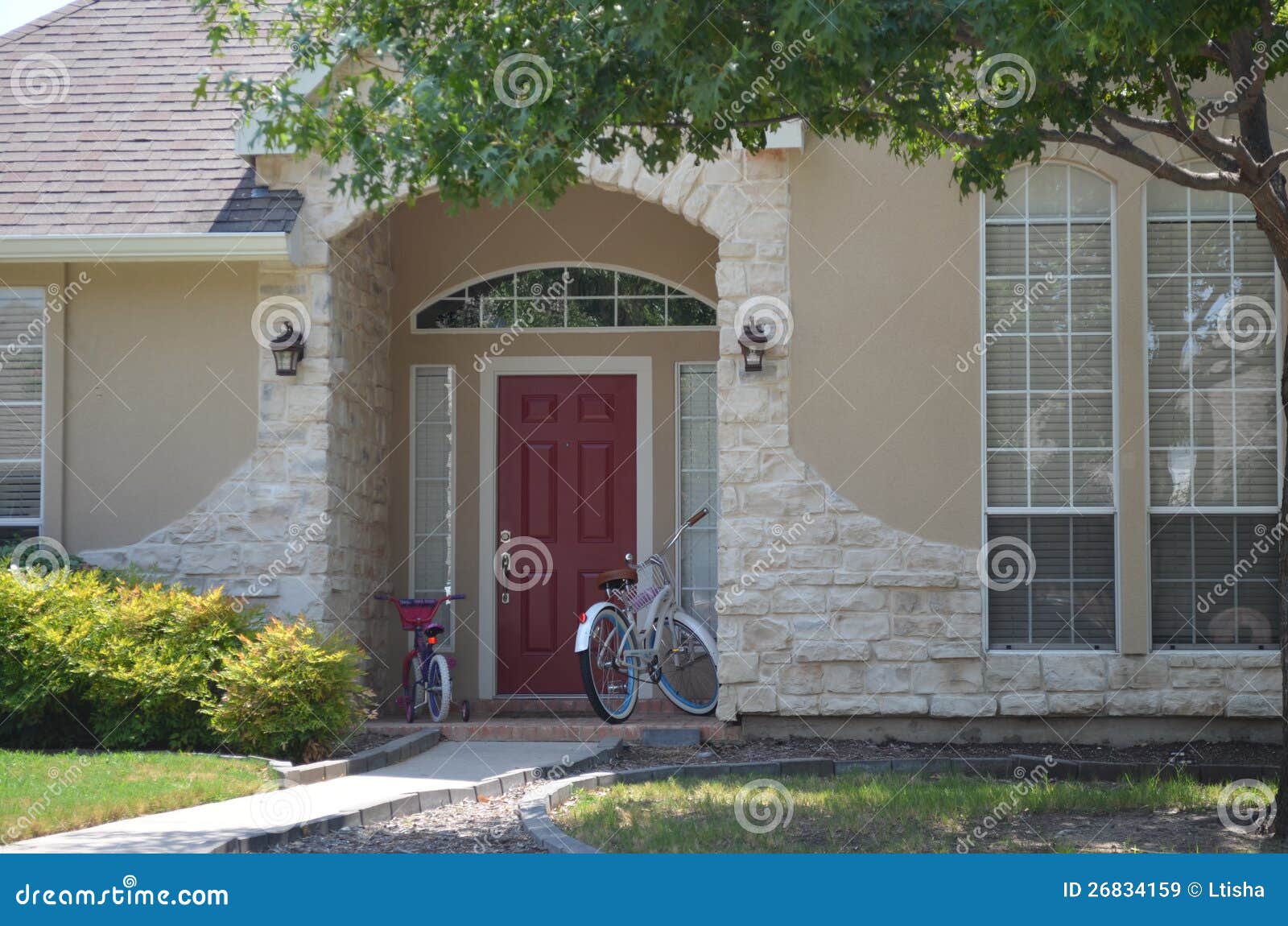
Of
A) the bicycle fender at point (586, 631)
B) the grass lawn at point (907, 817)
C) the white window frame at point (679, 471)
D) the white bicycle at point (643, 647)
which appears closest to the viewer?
the grass lawn at point (907, 817)

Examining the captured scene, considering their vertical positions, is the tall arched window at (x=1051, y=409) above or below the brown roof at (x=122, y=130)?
below

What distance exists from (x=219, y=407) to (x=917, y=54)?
18.0 feet

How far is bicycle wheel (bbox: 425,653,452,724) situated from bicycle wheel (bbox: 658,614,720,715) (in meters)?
1.46

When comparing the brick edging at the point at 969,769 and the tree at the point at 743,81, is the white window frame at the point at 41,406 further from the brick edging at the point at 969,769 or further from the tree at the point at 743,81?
the brick edging at the point at 969,769

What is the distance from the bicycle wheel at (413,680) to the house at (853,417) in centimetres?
58

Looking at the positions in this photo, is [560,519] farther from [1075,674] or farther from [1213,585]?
[1213,585]

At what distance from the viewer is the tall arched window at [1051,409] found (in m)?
8.70

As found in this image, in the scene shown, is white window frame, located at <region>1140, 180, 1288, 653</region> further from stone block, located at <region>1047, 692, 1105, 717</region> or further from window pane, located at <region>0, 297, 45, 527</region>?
window pane, located at <region>0, 297, 45, 527</region>

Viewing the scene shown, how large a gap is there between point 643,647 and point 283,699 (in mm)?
2651

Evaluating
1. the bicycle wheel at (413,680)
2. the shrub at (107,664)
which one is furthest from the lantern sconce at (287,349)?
the bicycle wheel at (413,680)

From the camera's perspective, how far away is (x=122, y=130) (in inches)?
390

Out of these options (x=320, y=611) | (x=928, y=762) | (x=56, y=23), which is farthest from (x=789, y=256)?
(x=56, y=23)

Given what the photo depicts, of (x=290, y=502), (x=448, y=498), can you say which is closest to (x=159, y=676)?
(x=290, y=502)

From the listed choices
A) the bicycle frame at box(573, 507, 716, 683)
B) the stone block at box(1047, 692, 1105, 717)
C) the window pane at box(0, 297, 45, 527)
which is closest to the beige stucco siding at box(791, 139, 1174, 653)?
the stone block at box(1047, 692, 1105, 717)
